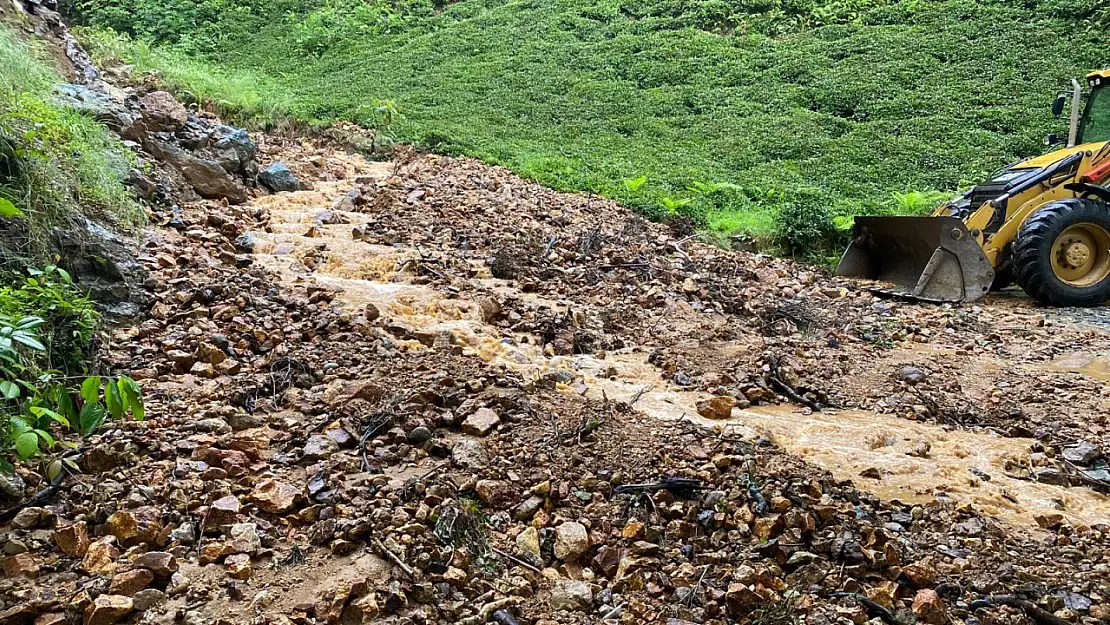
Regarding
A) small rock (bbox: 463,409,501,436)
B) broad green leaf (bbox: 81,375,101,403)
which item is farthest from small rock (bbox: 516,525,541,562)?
broad green leaf (bbox: 81,375,101,403)

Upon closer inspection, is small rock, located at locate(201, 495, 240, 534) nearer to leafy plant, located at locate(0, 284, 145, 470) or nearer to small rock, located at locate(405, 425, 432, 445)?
leafy plant, located at locate(0, 284, 145, 470)

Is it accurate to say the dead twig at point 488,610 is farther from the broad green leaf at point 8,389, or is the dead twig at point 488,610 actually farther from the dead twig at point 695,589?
the broad green leaf at point 8,389

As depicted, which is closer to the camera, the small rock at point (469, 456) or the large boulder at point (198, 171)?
the small rock at point (469, 456)

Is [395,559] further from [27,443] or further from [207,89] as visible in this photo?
[207,89]

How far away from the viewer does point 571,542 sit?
3014mm

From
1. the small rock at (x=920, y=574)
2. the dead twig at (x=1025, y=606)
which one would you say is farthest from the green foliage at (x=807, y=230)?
the dead twig at (x=1025, y=606)

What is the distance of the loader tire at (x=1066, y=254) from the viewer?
762 cm

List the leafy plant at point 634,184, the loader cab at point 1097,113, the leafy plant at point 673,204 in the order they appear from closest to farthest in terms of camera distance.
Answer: the loader cab at point 1097,113
the leafy plant at point 673,204
the leafy plant at point 634,184

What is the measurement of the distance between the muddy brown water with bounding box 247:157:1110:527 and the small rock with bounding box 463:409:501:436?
2.58 feet

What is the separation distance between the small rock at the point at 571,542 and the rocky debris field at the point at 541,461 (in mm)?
11

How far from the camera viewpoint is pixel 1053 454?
4105 mm

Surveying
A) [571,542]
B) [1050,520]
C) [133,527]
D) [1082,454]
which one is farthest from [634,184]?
[133,527]

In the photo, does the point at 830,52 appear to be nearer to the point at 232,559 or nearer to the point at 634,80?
the point at 634,80

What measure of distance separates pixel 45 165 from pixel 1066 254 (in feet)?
29.2
